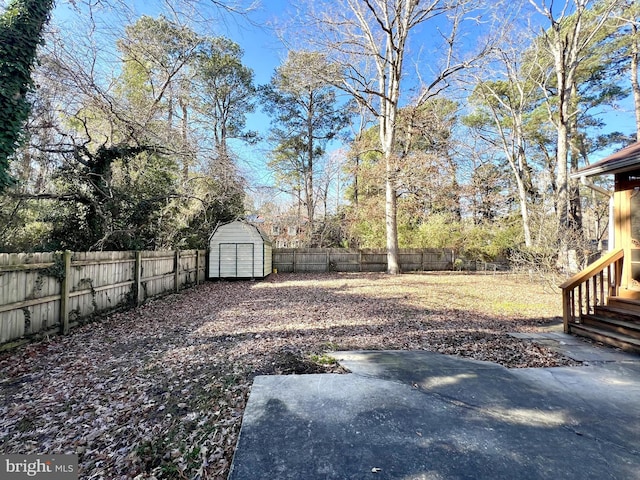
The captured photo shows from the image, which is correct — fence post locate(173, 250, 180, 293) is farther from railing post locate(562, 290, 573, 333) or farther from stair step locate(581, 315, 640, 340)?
stair step locate(581, 315, 640, 340)

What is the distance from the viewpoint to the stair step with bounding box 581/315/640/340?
13.5 ft

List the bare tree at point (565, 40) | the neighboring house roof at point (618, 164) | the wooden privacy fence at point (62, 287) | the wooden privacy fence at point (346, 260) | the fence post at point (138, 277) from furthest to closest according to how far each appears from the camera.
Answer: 1. the wooden privacy fence at point (346, 260)
2. the bare tree at point (565, 40)
3. the fence post at point (138, 277)
4. the neighboring house roof at point (618, 164)
5. the wooden privacy fence at point (62, 287)

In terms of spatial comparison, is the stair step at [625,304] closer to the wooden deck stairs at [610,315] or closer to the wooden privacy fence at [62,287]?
the wooden deck stairs at [610,315]

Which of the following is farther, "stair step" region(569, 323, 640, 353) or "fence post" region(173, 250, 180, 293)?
"fence post" region(173, 250, 180, 293)

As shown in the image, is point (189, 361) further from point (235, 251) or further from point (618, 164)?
point (235, 251)

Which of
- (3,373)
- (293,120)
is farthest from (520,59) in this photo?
(3,373)

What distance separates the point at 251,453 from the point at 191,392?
118 cm

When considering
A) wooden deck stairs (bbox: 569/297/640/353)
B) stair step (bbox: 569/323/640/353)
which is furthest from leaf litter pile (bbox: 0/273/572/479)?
wooden deck stairs (bbox: 569/297/640/353)

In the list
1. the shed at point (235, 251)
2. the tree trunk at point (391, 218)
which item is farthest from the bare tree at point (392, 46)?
the shed at point (235, 251)

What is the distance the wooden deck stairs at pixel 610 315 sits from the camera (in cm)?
416

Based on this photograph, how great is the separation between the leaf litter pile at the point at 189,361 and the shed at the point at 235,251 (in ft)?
17.7

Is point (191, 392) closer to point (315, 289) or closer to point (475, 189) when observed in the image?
point (315, 289)

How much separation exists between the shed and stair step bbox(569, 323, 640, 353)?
10958mm

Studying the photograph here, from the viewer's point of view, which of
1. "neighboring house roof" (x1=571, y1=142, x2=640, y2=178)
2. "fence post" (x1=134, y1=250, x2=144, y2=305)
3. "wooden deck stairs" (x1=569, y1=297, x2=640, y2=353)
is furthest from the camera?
"fence post" (x1=134, y1=250, x2=144, y2=305)
